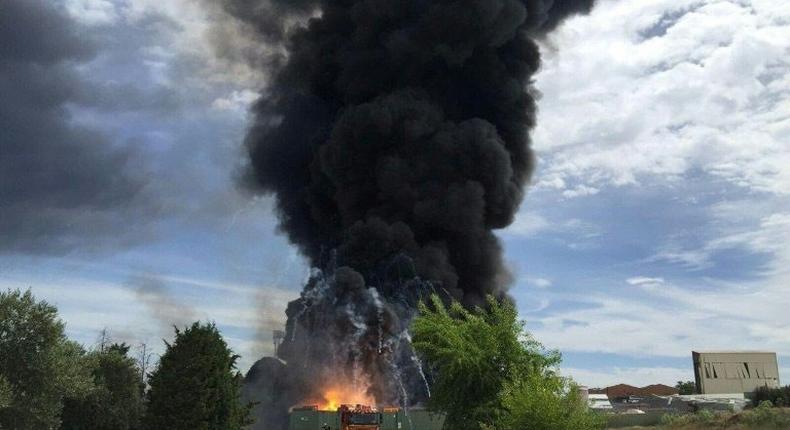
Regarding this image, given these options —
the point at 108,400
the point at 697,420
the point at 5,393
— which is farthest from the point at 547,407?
the point at 697,420

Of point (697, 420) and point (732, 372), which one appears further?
point (732, 372)

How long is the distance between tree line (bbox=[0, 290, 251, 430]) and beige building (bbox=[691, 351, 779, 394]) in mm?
Answer: 67336

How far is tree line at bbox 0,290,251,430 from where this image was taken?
111 ft

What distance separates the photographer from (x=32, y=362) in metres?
34.1

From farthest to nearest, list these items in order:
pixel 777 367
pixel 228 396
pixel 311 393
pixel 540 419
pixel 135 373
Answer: pixel 777 367 < pixel 311 393 < pixel 135 373 < pixel 228 396 < pixel 540 419

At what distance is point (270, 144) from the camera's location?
77188mm

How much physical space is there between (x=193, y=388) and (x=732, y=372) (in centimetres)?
7451

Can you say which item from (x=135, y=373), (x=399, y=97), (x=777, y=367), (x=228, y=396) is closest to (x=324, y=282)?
(x=399, y=97)

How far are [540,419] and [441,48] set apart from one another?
160ft

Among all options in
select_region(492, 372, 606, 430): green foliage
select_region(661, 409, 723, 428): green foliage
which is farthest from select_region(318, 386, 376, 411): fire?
select_region(492, 372, 606, 430): green foliage

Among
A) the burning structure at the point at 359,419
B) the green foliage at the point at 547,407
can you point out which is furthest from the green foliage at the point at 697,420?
the green foliage at the point at 547,407

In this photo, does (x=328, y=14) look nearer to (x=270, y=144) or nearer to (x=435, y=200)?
(x=270, y=144)

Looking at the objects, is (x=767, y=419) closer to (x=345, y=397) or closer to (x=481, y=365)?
(x=481, y=365)

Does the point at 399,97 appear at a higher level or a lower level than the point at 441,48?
lower
